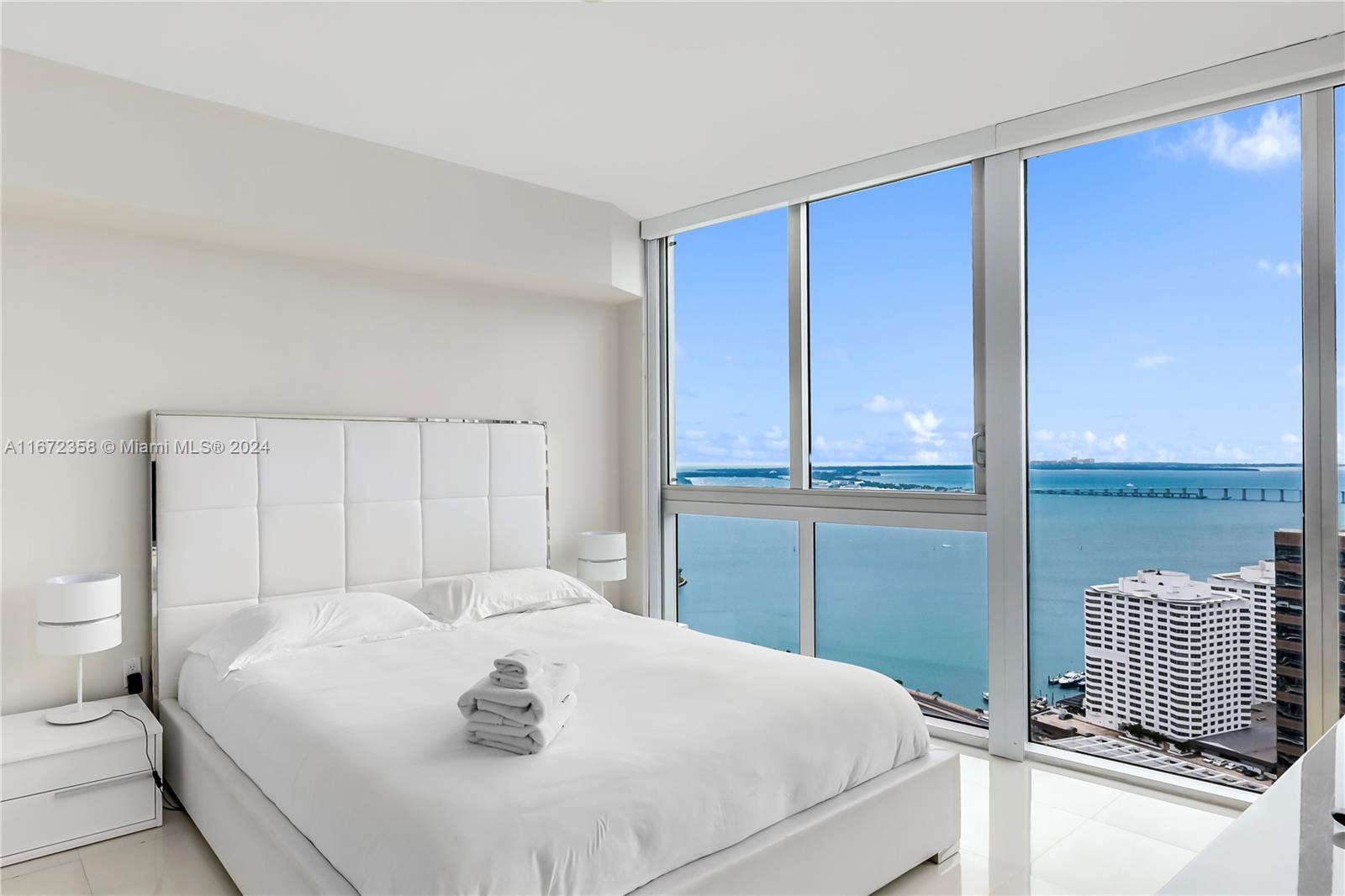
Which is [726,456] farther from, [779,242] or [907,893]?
[907,893]

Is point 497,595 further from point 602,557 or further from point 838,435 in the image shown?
point 838,435

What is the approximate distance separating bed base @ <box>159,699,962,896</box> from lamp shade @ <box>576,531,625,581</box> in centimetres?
204

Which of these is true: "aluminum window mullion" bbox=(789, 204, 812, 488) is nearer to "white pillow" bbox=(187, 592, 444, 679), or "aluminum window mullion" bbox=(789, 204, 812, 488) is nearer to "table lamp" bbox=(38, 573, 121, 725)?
"white pillow" bbox=(187, 592, 444, 679)

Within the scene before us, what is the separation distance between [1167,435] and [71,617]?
13.4 feet

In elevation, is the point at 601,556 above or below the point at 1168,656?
above

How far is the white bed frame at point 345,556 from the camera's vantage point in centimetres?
207

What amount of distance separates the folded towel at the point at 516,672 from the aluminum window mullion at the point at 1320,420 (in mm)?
2653

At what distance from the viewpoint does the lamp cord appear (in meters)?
2.76

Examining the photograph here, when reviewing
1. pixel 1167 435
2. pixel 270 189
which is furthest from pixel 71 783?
pixel 1167 435

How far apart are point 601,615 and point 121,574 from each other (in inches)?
76.9

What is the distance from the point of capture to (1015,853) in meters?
2.60

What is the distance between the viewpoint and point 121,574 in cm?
314

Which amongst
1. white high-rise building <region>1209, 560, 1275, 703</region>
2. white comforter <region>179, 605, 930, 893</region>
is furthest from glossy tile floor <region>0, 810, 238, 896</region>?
white high-rise building <region>1209, 560, 1275, 703</region>

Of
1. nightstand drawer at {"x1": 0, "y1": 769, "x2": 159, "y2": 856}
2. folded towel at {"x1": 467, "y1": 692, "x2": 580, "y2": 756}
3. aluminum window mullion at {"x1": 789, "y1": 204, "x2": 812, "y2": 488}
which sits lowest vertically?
nightstand drawer at {"x1": 0, "y1": 769, "x2": 159, "y2": 856}
